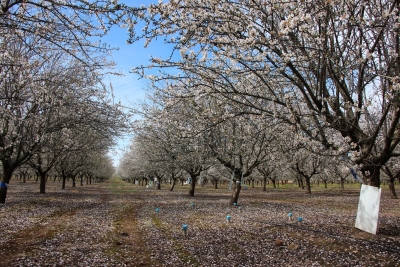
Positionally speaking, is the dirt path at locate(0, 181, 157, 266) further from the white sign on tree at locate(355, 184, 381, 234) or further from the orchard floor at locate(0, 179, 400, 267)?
the white sign on tree at locate(355, 184, 381, 234)

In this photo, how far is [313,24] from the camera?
7680mm

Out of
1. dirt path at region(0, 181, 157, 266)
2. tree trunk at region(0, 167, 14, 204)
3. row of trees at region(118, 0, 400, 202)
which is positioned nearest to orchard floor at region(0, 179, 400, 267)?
dirt path at region(0, 181, 157, 266)

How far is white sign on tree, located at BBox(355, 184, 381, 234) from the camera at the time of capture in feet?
29.9

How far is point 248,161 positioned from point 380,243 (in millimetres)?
11022

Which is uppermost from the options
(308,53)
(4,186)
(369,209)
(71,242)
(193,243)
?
(308,53)

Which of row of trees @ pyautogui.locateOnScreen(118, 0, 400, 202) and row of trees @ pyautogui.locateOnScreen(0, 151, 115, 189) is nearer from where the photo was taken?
row of trees @ pyautogui.locateOnScreen(118, 0, 400, 202)

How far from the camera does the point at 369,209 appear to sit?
9.47 metres

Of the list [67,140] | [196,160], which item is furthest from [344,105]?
[196,160]

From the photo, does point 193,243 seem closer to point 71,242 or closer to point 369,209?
point 71,242

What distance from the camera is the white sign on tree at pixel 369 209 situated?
359 inches

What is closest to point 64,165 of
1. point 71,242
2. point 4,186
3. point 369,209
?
point 4,186

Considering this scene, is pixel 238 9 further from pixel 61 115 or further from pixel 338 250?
pixel 61 115

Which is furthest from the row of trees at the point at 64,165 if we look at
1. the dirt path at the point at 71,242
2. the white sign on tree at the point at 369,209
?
the white sign on tree at the point at 369,209

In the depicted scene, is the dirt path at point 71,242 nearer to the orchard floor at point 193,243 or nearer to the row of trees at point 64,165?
the orchard floor at point 193,243
